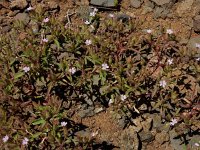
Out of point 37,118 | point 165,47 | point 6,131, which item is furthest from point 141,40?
point 6,131

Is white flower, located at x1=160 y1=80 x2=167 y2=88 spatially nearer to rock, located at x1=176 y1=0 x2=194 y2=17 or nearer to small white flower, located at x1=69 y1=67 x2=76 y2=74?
small white flower, located at x1=69 y1=67 x2=76 y2=74

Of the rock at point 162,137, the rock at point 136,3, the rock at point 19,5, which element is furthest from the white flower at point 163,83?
the rock at point 19,5

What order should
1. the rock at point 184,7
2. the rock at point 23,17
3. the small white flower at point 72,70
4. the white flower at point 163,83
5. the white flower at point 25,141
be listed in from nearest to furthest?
the white flower at point 25,141, the white flower at point 163,83, the small white flower at point 72,70, the rock at point 184,7, the rock at point 23,17

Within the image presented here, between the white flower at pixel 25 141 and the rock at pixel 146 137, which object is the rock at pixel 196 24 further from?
the white flower at pixel 25 141

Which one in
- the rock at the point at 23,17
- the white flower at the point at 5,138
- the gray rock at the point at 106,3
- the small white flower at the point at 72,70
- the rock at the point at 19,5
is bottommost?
the white flower at the point at 5,138

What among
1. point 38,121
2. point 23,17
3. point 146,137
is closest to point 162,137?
point 146,137

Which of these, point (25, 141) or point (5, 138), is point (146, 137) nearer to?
point (25, 141)

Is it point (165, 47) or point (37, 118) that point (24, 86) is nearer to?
point (37, 118)
